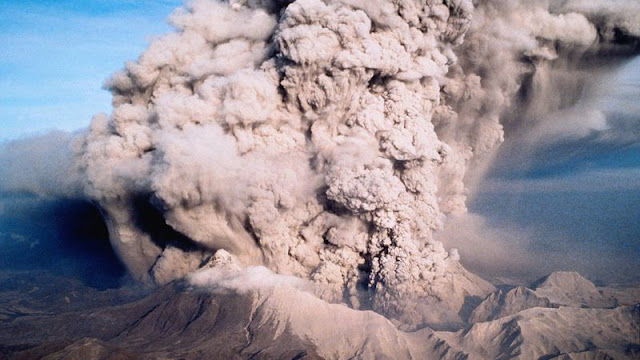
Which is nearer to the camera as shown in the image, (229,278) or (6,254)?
(229,278)

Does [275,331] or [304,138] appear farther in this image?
[304,138]

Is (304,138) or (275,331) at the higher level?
(304,138)

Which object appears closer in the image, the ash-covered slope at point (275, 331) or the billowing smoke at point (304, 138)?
the ash-covered slope at point (275, 331)

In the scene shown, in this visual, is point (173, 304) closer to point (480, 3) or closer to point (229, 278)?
point (229, 278)

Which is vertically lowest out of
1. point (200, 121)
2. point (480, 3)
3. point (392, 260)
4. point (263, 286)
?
point (263, 286)

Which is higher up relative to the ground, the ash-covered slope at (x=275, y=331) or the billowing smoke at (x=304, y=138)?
the billowing smoke at (x=304, y=138)

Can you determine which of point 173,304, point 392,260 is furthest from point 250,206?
point 392,260

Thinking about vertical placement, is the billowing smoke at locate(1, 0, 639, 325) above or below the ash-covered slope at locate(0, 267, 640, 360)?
above

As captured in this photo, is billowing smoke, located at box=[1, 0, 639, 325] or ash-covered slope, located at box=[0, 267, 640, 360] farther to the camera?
billowing smoke, located at box=[1, 0, 639, 325]
